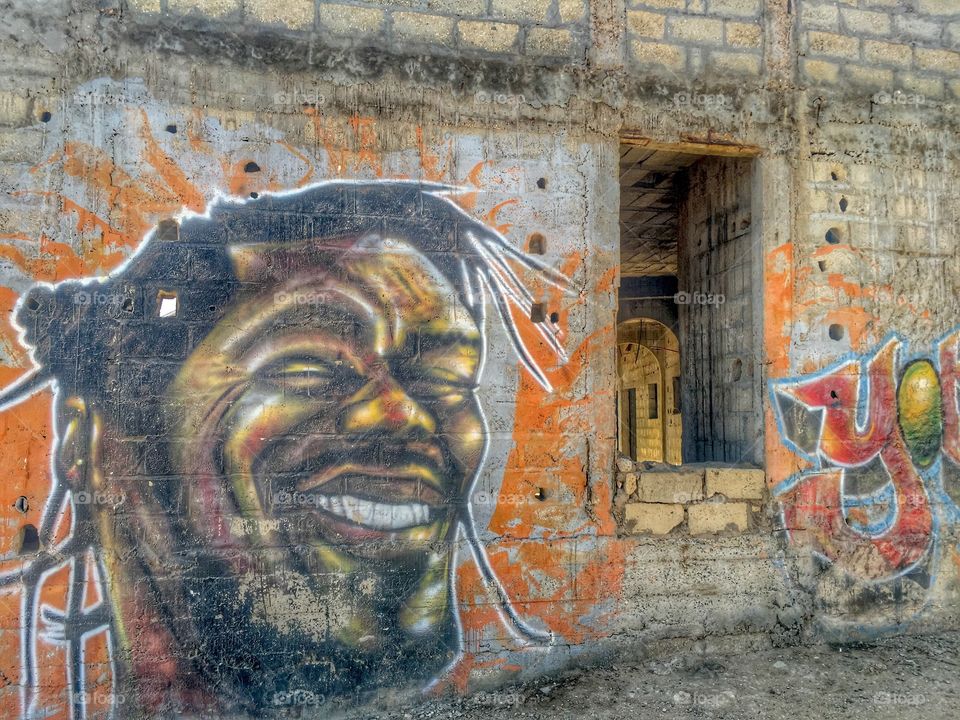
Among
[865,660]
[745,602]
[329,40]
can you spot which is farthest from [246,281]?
[865,660]

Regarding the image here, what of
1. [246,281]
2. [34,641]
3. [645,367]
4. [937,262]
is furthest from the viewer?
[645,367]

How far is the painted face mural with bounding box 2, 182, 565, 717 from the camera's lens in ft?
11.1

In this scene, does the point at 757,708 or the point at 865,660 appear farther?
the point at 865,660

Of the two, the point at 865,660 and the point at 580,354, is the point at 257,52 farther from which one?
the point at 865,660

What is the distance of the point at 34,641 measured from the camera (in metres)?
3.31

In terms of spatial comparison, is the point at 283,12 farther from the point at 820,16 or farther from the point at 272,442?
the point at 820,16

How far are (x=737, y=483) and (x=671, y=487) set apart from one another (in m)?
0.44

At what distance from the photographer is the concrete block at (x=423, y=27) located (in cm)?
380

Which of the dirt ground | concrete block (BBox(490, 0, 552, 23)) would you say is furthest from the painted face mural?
concrete block (BBox(490, 0, 552, 23))

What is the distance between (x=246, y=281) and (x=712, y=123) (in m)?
3.01

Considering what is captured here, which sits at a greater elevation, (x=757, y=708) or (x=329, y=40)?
(x=329, y=40)

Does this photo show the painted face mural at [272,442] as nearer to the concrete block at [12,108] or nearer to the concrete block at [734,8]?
the concrete block at [12,108]

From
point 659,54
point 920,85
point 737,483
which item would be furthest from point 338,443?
point 920,85

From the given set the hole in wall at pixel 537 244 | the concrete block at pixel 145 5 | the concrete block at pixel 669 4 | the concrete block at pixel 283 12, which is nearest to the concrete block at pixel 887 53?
the concrete block at pixel 669 4
